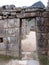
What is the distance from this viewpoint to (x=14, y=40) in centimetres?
724

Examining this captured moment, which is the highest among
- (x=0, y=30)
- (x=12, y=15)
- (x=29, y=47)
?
(x=12, y=15)

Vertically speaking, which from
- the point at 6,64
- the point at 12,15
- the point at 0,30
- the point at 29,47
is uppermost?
the point at 12,15

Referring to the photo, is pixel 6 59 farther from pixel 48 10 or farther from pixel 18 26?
pixel 48 10

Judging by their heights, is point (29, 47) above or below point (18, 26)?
below

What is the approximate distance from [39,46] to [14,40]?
83 cm

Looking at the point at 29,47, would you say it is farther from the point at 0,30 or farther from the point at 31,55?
the point at 0,30

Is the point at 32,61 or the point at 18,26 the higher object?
the point at 18,26

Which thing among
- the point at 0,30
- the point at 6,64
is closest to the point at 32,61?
the point at 6,64

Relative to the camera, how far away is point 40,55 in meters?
6.93

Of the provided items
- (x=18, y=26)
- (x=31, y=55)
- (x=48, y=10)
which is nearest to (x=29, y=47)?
(x=31, y=55)

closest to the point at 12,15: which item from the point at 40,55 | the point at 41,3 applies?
the point at 41,3

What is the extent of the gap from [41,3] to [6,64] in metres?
2.17

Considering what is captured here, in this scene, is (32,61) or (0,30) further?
(0,30)

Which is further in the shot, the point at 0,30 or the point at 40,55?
the point at 0,30
